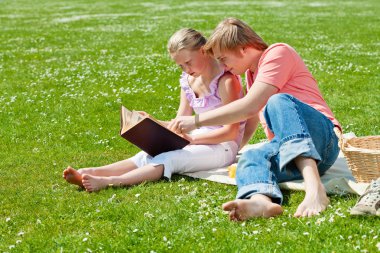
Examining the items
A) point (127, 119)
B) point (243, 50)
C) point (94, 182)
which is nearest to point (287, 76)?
point (243, 50)

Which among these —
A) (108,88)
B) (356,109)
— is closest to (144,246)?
(356,109)

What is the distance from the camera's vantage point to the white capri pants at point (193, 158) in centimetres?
684

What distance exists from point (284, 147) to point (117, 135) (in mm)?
3611

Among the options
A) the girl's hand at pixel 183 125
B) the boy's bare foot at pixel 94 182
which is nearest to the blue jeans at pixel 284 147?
the girl's hand at pixel 183 125

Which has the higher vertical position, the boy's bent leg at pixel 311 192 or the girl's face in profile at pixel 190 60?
the girl's face in profile at pixel 190 60

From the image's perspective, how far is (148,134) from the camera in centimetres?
674

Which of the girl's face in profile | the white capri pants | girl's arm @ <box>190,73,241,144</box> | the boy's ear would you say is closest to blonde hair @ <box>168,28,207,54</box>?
the girl's face in profile

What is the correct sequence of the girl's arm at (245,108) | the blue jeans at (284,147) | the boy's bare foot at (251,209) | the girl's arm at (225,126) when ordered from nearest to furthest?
the boy's bare foot at (251,209) < the blue jeans at (284,147) < the girl's arm at (245,108) < the girl's arm at (225,126)

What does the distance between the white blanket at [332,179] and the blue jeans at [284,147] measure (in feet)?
0.54

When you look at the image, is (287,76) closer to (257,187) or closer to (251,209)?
(257,187)

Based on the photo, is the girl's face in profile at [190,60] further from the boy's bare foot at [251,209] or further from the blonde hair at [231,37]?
the boy's bare foot at [251,209]

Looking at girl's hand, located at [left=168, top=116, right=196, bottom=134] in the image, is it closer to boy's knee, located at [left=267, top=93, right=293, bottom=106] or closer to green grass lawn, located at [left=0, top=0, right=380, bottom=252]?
green grass lawn, located at [left=0, top=0, right=380, bottom=252]

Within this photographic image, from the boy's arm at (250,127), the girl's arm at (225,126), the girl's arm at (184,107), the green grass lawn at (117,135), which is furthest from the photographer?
the girl's arm at (184,107)

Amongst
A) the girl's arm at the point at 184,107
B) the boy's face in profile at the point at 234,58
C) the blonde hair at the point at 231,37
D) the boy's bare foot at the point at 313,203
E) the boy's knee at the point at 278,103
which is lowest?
the boy's bare foot at the point at 313,203
